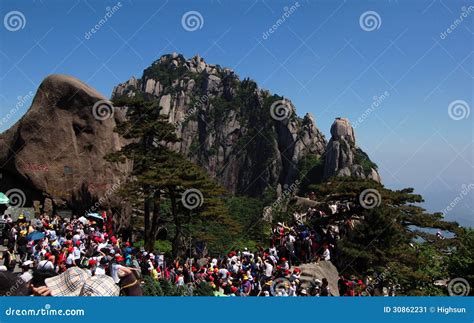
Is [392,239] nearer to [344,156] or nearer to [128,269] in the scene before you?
[128,269]

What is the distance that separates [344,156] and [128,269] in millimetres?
80180

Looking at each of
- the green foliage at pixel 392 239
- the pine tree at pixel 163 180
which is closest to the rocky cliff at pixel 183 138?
the pine tree at pixel 163 180

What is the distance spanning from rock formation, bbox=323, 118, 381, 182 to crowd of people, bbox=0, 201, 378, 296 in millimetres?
66746

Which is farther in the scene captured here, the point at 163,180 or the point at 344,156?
the point at 344,156

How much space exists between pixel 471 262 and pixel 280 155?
85.0m

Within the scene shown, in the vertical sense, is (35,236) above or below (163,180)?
below

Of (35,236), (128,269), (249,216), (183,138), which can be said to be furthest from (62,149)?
(249,216)

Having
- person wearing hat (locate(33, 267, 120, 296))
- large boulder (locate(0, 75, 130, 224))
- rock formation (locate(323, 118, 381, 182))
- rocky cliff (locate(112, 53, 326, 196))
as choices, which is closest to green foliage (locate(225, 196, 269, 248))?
rocky cliff (locate(112, 53, 326, 196))

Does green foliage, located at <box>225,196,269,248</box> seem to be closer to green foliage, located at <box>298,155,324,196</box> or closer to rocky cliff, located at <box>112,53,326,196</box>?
green foliage, located at <box>298,155,324,196</box>

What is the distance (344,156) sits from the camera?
84.4 meters

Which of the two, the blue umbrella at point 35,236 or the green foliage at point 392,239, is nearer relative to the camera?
the blue umbrella at point 35,236

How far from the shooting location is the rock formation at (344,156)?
83.2 meters

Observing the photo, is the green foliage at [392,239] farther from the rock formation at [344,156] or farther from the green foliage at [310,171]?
the green foliage at [310,171]

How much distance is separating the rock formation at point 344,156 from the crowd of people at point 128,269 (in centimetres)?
6675
